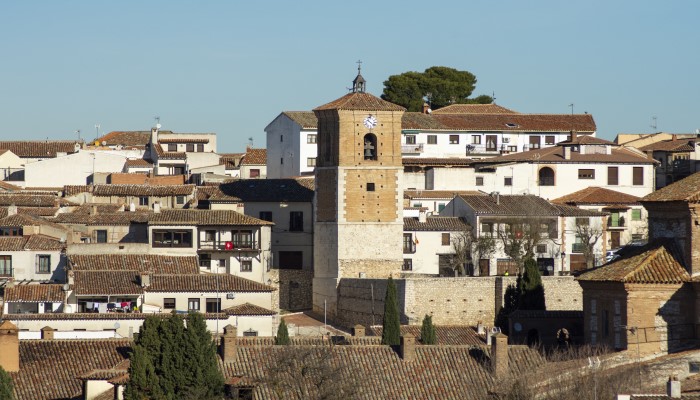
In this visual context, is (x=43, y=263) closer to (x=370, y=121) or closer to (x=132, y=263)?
(x=132, y=263)

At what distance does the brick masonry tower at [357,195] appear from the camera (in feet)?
259

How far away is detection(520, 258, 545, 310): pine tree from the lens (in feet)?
229

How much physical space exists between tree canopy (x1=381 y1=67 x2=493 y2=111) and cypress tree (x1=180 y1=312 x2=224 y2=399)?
71.1 metres

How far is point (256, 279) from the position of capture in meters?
79.8

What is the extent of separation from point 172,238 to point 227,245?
97.9 inches

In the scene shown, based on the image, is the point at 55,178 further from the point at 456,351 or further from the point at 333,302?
the point at 456,351

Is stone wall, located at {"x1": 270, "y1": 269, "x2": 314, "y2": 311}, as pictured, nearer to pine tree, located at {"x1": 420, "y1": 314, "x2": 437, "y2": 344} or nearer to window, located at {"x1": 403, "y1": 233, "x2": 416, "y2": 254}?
window, located at {"x1": 403, "y1": 233, "x2": 416, "y2": 254}

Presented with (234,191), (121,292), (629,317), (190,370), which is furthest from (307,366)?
(234,191)

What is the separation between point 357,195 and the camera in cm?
7950

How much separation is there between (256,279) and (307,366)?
3322 cm

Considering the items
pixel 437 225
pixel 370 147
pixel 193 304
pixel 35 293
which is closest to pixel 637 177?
pixel 437 225

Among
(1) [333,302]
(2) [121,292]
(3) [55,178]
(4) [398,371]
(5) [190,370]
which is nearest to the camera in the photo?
(5) [190,370]

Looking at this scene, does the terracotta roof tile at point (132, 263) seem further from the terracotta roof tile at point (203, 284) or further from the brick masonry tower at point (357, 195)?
the brick masonry tower at point (357, 195)

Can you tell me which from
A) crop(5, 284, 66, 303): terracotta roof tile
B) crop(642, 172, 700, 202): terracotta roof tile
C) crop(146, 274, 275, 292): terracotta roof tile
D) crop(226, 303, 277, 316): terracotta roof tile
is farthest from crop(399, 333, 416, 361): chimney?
crop(5, 284, 66, 303): terracotta roof tile
